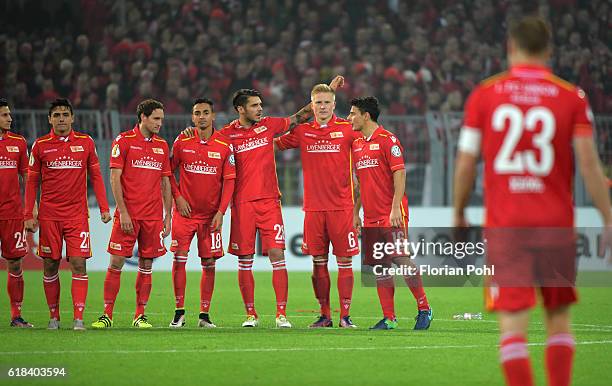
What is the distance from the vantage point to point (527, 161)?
210 inches

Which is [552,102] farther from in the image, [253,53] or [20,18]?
[20,18]

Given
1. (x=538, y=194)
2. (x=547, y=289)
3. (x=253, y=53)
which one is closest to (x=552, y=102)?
(x=538, y=194)

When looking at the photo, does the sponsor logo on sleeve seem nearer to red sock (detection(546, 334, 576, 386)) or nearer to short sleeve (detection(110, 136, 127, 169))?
short sleeve (detection(110, 136, 127, 169))

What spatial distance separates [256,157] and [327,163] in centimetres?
73

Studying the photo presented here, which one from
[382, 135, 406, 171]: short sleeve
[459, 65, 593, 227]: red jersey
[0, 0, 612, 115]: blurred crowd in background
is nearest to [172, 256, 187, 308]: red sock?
[382, 135, 406, 171]: short sleeve

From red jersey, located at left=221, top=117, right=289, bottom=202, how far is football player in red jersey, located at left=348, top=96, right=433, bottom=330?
86 centimetres

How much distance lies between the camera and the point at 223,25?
2348 centimetres

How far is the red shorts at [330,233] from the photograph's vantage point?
1080 centimetres

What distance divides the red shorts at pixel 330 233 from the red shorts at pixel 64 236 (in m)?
2.23

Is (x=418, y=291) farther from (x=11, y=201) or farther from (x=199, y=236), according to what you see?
(x=11, y=201)

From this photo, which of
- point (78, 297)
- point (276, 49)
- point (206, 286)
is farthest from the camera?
point (276, 49)

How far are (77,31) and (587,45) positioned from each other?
36.6 feet

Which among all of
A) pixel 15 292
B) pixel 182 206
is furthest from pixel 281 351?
pixel 15 292

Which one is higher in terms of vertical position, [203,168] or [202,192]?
[203,168]
